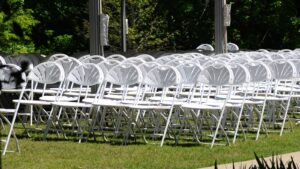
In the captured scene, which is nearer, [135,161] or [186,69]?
[135,161]

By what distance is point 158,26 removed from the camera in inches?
1417

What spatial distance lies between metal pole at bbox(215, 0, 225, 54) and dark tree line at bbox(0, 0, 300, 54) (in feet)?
46.4

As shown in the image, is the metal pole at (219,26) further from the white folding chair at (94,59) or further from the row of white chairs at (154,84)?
the row of white chairs at (154,84)

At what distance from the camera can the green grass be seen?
948 centimetres

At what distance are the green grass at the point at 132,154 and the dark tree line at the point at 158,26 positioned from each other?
69.6 ft

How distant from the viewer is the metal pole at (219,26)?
18.0 m

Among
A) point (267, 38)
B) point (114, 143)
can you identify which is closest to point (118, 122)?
point (114, 143)

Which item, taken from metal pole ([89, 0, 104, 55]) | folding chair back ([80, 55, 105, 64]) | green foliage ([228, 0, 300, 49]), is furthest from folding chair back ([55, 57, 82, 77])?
green foliage ([228, 0, 300, 49])

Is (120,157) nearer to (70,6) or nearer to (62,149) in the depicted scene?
(62,149)

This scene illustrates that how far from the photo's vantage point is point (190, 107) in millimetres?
10844

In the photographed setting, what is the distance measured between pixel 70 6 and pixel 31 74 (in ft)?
81.1

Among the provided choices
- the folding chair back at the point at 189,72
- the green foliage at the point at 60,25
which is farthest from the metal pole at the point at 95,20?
the green foliage at the point at 60,25

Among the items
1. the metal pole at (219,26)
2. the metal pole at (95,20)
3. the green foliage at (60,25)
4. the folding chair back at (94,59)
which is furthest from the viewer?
the green foliage at (60,25)

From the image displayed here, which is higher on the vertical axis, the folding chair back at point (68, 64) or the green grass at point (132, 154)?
the folding chair back at point (68, 64)
